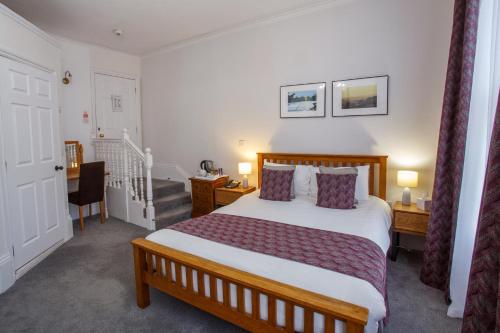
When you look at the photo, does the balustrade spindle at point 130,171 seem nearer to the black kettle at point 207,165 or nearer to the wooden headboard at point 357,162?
the black kettle at point 207,165

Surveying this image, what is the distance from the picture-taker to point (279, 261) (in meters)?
1.74

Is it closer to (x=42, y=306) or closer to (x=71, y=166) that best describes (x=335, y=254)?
(x=42, y=306)

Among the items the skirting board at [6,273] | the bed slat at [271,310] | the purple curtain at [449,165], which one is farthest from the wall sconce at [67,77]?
the purple curtain at [449,165]

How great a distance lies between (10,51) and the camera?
2590 millimetres

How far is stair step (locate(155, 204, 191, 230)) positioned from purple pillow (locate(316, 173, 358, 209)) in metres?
2.29

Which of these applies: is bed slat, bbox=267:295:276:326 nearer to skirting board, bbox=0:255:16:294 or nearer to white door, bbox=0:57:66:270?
skirting board, bbox=0:255:16:294

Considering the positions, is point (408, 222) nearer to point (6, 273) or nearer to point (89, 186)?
point (6, 273)

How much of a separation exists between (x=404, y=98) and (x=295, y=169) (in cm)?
145

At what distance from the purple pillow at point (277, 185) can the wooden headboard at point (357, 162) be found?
0.47 metres

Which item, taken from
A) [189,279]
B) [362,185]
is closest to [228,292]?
[189,279]

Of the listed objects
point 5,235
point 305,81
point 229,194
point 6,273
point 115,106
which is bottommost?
point 6,273

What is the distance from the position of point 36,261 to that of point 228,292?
8.07 ft

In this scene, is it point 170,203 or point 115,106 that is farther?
point 115,106

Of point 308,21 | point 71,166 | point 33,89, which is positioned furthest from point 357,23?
point 71,166
